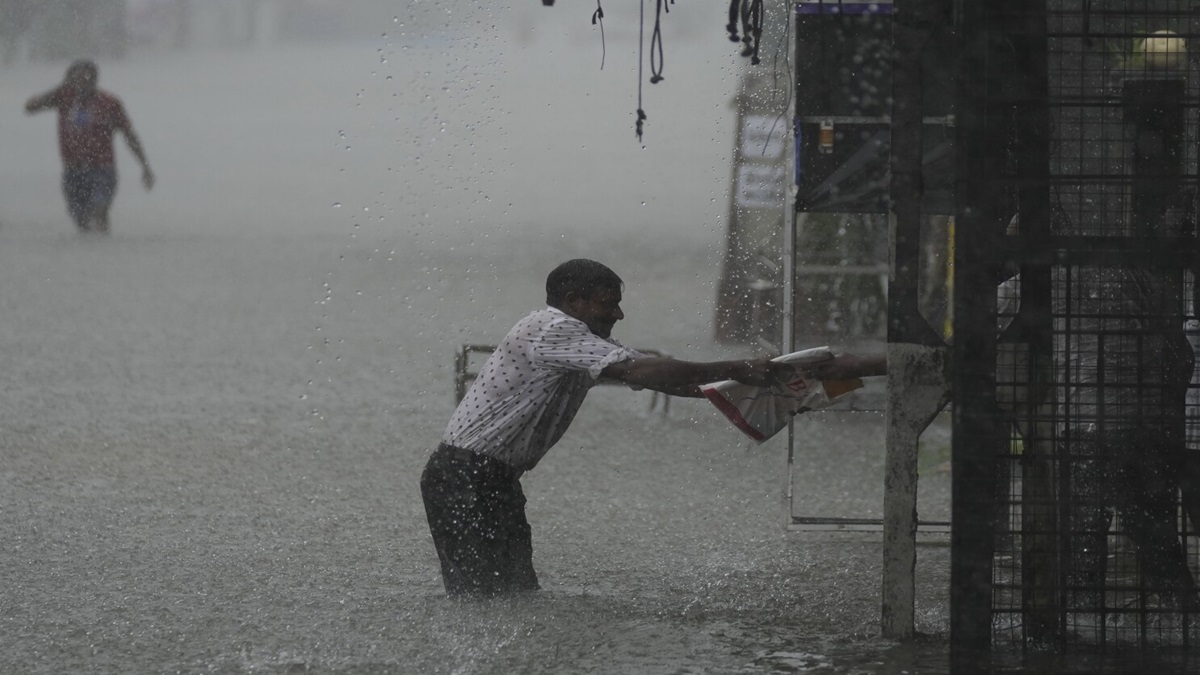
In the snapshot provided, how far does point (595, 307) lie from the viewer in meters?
5.38

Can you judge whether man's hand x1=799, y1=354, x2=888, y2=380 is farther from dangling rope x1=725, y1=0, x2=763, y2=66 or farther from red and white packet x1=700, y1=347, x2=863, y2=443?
dangling rope x1=725, y1=0, x2=763, y2=66

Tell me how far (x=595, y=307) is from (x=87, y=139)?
49.4 ft

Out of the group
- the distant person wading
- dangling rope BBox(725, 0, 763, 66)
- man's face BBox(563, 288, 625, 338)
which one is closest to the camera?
dangling rope BBox(725, 0, 763, 66)

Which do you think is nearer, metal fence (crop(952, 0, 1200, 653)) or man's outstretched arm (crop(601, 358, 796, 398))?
metal fence (crop(952, 0, 1200, 653))

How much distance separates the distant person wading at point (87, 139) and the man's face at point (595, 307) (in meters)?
13.8

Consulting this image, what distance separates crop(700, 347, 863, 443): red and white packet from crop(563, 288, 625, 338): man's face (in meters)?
0.39

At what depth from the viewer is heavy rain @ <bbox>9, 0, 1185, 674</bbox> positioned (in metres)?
5.18

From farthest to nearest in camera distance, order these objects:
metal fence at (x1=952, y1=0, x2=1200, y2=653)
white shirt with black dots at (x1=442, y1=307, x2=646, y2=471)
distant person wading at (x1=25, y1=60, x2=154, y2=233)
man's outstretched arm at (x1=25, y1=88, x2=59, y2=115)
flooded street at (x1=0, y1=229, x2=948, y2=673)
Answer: man's outstretched arm at (x1=25, y1=88, x2=59, y2=115), distant person wading at (x1=25, y1=60, x2=154, y2=233), white shirt with black dots at (x1=442, y1=307, x2=646, y2=471), flooded street at (x1=0, y1=229, x2=948, y2=673), metal fence at (x1=952, y1=0, x2=1200, y2=653)

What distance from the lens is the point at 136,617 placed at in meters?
5.29

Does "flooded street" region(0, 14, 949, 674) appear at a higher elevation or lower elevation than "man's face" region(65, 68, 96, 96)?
lower

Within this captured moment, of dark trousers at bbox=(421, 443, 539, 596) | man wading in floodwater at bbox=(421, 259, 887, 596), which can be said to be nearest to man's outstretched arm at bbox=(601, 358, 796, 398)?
man wading in floodwater at bbox=(421, 259, 887, 596)

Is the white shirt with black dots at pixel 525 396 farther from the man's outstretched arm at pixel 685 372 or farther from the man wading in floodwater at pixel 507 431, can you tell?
the man's outstretched arm at pixel 685 372

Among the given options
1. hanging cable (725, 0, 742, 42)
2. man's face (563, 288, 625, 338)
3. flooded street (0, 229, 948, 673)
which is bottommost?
flooded street (0, 229, 948, 673)

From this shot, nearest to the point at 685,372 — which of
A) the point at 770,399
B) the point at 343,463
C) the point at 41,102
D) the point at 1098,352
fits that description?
the point at 770,399
